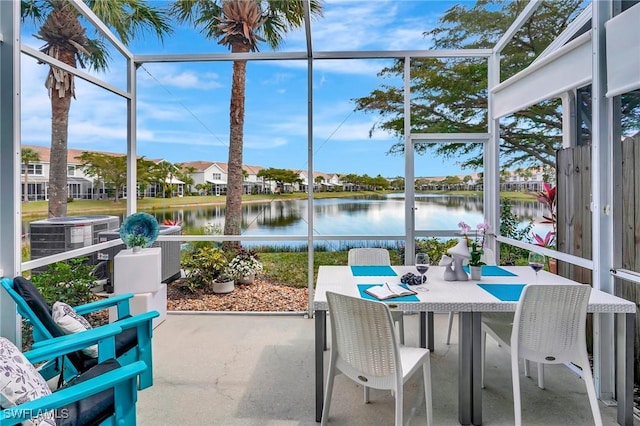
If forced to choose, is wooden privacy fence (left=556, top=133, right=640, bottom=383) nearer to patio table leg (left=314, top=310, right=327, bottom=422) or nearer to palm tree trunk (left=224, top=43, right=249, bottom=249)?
patio table leg (left=314, top=310, right=327, bottom=422)

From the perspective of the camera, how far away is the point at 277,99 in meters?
4.40

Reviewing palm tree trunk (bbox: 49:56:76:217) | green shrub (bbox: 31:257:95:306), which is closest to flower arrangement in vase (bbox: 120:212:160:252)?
green shrub (bbox: 31:257:95:306)

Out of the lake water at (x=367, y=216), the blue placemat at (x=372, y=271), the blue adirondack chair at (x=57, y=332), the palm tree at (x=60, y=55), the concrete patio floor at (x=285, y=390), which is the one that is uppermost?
the palm tree at (x=60, y=55)

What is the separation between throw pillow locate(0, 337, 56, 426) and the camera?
4.73 ft

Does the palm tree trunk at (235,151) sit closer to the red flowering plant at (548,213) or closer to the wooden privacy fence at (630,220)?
the red flowering plant at (548,213)

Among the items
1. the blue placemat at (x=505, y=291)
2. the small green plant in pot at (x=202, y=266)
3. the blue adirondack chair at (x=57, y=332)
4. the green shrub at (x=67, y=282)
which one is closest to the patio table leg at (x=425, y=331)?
the blue placemat at (x=505, y=291)

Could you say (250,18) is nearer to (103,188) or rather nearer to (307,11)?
(307,11)

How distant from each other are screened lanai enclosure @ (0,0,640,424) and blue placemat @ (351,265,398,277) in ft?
3.41

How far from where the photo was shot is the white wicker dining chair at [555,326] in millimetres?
1980

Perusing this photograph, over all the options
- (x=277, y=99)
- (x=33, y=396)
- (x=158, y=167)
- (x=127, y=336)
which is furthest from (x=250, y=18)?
(x=33, y=396)

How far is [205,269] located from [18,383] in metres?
3.04

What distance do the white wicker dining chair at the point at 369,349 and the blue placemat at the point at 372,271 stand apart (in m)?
0.93

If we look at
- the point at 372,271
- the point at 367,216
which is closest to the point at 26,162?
the point at 372,271

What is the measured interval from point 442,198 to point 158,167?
3.60 metres
